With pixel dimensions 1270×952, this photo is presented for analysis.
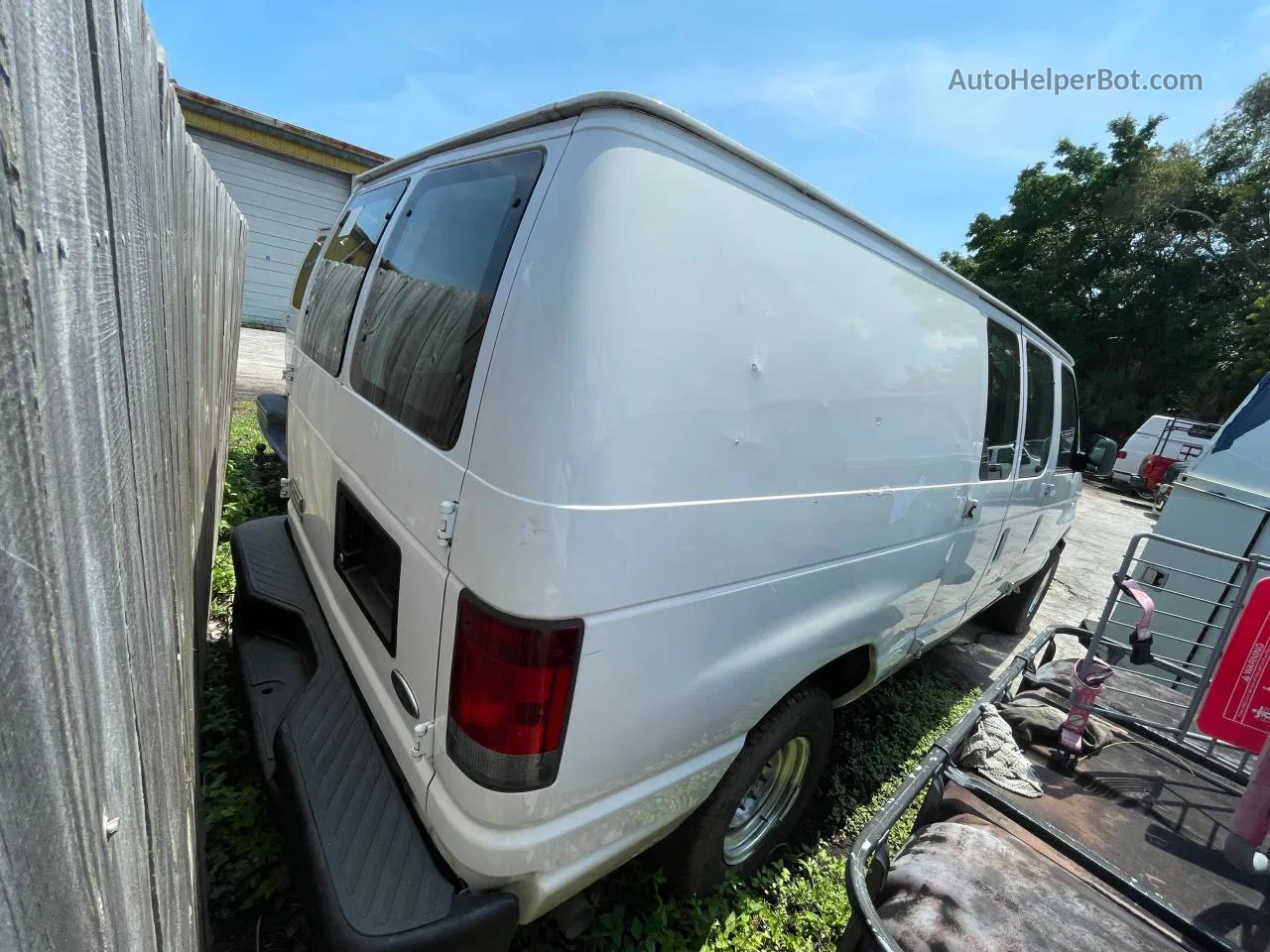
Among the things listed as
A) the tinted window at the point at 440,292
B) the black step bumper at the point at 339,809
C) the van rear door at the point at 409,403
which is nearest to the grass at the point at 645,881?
the black step bumper at the point at 339,809

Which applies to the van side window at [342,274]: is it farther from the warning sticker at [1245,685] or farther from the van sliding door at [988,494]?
the warning sticker at [1245,685]

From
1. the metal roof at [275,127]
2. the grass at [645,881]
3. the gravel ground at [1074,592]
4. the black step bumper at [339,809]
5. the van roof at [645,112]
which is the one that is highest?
the metal roof at [275,127]

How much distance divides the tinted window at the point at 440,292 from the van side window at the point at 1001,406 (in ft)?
7.71

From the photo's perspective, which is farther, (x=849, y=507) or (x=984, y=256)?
(x=984, y=256)

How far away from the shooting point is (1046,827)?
2.00m

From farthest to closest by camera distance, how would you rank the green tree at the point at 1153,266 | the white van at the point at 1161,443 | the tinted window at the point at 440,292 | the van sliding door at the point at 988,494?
the green tree at the point at 1153,266, the white van at the point at 1161,443, the van sliding door at the point at 988,494, the tinted window at the point at 440,292

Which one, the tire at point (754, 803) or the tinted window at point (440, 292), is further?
the tire at point (754, 803)

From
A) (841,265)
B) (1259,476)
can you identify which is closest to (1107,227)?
(1259,476)

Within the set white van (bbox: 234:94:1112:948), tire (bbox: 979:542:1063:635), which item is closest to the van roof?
white van (bbox: 234:94:1112:948)

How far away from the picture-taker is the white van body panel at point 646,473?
4.27 feet

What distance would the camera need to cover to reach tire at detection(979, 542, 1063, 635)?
515cm

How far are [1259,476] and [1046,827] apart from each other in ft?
11.1

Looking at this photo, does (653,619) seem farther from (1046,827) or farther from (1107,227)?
(1107,227)

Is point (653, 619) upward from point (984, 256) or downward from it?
downward
